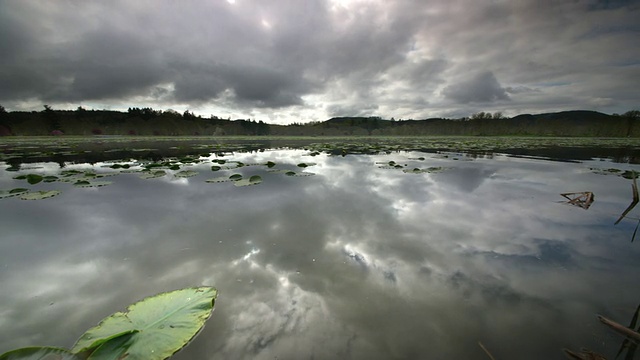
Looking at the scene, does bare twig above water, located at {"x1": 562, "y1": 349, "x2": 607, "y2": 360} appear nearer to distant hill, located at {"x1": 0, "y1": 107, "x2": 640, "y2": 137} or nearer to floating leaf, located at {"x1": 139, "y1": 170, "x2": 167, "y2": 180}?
floating leaf, located at {"x1": 139, "y1": 170, "x2": 167, "y2": 180}

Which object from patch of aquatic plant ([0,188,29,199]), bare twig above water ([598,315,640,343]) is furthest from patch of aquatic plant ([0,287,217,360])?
patch of aquatic plant ([0,188,29,199])

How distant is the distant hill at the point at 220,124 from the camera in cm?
5197

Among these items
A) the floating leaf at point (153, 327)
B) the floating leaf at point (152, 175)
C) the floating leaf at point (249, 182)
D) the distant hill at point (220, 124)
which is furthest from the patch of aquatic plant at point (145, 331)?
the distant hill at point (220, 124)

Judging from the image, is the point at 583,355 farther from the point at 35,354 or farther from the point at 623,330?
the point at 35,354

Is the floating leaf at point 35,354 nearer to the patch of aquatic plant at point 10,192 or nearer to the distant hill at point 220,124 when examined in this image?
the patch of aquatic plant at point 10,192

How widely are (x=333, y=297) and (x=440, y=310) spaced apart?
670 millimetres

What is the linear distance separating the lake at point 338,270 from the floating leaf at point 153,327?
0.09m

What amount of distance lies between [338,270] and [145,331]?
1.26 meters

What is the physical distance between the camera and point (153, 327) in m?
1.30

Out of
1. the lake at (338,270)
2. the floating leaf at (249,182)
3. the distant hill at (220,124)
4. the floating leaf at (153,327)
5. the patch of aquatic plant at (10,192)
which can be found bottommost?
the lake at (338,270)

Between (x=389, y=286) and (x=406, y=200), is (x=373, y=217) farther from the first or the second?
(x=389, y=286)

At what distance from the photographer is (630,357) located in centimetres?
116

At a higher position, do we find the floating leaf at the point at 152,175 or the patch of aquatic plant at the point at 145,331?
the floating leaf at the point at 152,175

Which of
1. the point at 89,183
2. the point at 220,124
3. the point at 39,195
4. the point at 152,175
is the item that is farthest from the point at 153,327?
the point at 220,124
